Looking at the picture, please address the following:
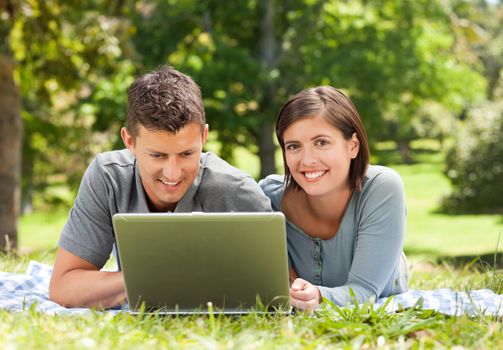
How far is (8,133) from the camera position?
9.85 metres

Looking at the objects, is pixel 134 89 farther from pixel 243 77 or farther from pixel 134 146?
pixel 243 77

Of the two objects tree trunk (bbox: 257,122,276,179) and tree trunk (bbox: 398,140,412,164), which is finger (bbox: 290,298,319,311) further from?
tree trunk (bbox: 398,140,412,164)

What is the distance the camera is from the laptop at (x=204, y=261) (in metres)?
2.62

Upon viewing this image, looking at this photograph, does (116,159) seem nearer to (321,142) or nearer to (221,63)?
(321,142)

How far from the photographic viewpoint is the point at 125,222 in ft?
8.77

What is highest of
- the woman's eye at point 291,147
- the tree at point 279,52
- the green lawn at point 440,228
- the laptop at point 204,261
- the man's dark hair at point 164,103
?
the tree at point 279,52

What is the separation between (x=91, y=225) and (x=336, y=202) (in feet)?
4.09

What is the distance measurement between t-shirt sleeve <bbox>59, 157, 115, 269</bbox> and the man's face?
245 mm

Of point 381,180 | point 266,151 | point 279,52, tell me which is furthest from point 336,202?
point 279,52

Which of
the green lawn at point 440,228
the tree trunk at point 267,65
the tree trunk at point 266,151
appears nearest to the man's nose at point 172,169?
the tree trunk at point 267,65

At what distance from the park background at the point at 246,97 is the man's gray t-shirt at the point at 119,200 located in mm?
561

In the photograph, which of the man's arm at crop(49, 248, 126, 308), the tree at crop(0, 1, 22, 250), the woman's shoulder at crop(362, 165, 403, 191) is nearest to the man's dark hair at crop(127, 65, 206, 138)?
the man's arm at crop(49, 248, 126, 308)

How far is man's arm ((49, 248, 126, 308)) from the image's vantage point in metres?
3.21

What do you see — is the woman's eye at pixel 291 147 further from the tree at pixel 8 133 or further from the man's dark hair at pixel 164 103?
the tree at pixel 8 133
